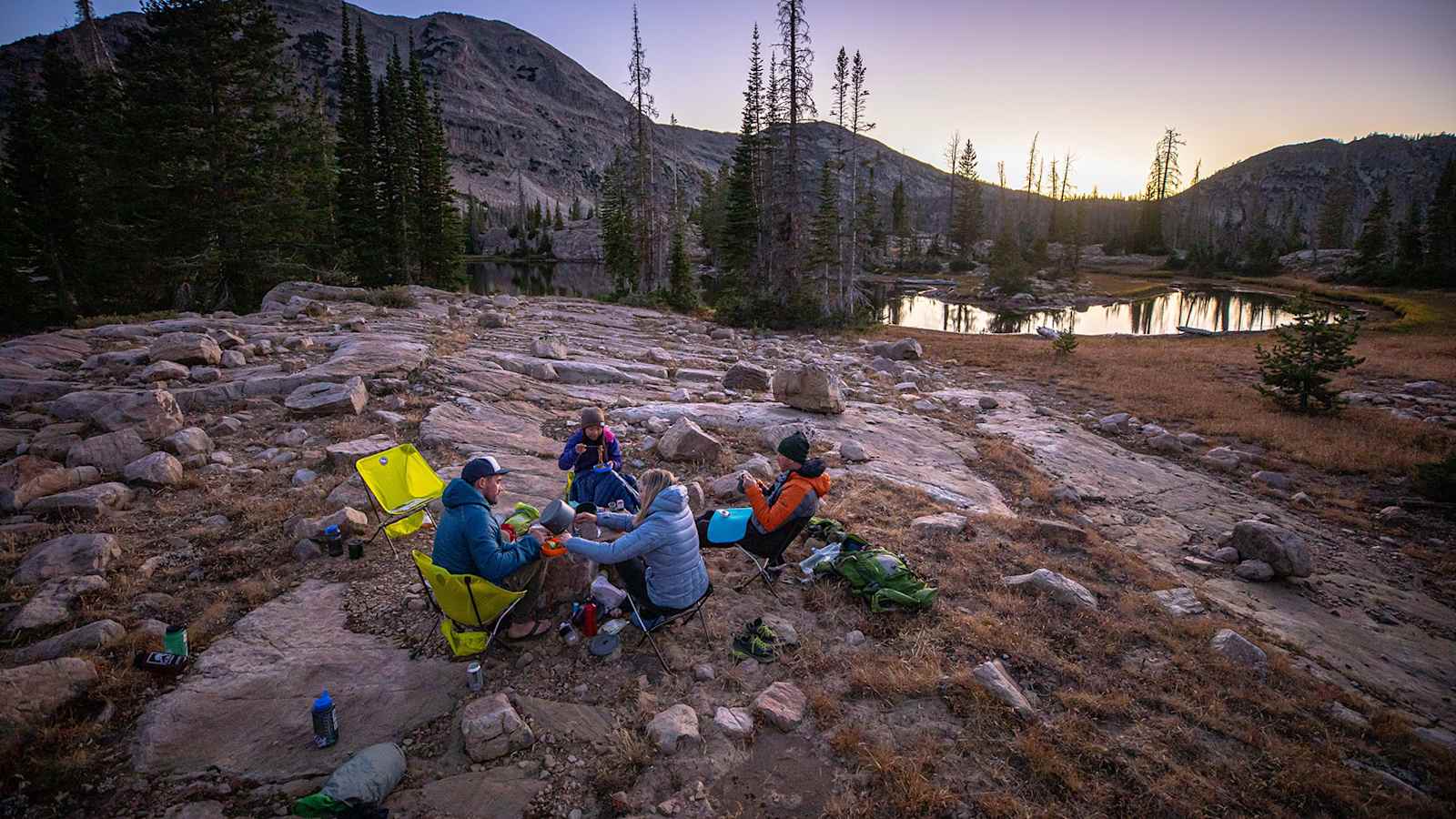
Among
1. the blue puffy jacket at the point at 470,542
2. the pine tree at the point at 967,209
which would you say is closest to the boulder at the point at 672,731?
the blue puffy jacket at the point at 470,542

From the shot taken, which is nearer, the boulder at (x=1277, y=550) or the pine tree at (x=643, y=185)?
the boulder at (x=1277, y=550)

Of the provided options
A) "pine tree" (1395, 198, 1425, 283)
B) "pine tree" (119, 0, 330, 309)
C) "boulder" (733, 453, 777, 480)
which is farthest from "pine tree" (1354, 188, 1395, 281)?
"pine tree" (119, 0, 330, 309)

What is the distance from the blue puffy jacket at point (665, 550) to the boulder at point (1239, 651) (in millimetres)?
4805

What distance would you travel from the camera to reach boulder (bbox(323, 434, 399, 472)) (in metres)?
7.94

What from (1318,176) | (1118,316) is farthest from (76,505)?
(1318,176)

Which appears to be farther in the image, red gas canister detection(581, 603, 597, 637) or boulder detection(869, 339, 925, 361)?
boulder detection(869, 339, 925, 361)

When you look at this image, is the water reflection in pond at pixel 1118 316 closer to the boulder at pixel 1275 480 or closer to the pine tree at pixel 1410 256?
the pine tree at pixel 1410 256

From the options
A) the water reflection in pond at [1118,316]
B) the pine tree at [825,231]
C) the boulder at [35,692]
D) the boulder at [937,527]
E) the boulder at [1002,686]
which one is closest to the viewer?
the boulder at [35,692]

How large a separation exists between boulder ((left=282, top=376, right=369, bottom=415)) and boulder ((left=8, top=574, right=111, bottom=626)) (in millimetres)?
4644

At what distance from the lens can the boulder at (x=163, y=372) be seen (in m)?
10.1

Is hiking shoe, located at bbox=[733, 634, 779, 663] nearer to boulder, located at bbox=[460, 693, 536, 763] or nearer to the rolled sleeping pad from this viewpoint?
boulder, located at bbox=[460, 693, 536, 763]

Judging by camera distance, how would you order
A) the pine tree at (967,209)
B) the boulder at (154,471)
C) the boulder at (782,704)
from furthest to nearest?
the pine tree at (967,209)
the boulder at (154,471)
the boulder at (782,704)

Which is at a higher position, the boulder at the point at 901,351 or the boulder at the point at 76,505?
the boulder at the point at 901,351

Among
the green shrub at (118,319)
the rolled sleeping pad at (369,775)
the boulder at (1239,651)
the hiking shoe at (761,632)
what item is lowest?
the boulder at (1239,651)
